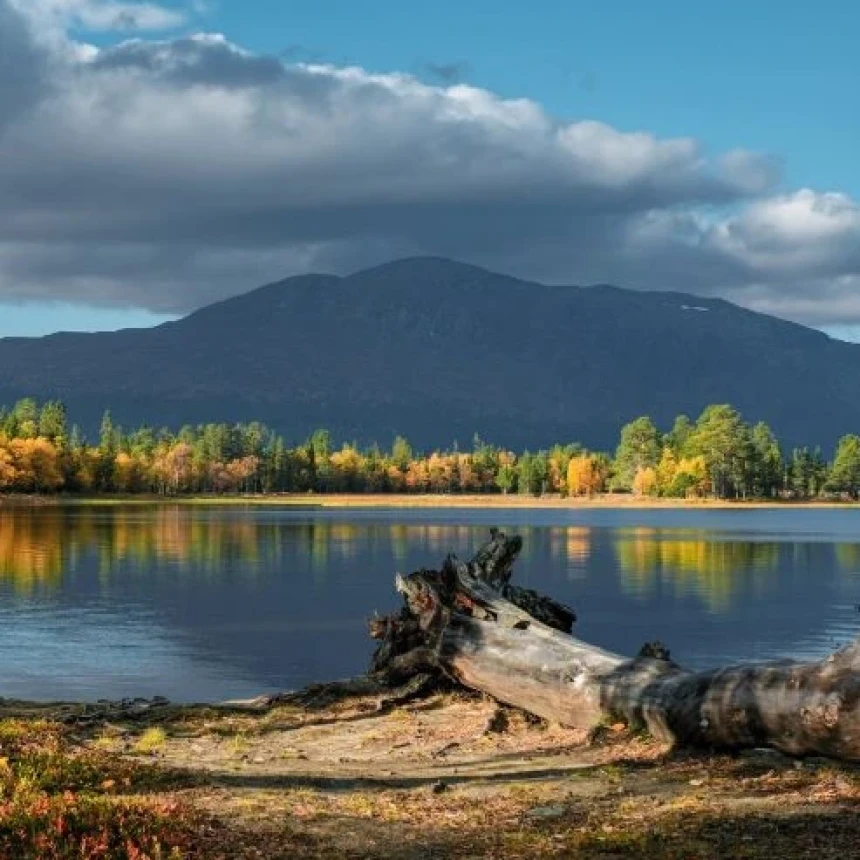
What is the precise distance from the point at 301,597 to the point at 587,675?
4770 cm

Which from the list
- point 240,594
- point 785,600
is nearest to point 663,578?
point 785,600

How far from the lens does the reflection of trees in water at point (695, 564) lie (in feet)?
251

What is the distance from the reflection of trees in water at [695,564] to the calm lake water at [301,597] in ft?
0.67

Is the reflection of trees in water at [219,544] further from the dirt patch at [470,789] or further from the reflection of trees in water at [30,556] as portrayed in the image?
the dirt patch at [470,789]

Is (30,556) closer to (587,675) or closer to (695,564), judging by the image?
(695,564)

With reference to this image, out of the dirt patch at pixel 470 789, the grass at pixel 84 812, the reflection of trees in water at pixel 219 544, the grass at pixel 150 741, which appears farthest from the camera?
the reflection of trees in water at pixel 219 544

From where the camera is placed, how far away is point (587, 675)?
23.0 metres

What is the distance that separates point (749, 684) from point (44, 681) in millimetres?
27424

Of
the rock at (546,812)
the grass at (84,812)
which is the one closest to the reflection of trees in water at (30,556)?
the grass at (84,812)

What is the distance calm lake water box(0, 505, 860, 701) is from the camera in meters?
A: 44.8

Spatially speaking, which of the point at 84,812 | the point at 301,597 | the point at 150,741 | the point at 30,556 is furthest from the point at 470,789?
the point at 30,556

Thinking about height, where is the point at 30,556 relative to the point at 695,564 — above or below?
above

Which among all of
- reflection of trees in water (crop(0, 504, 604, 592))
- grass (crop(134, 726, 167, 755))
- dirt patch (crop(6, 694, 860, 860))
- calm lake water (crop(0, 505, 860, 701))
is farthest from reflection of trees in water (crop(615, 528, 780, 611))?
grass (crop(134, 726, 167, 755))

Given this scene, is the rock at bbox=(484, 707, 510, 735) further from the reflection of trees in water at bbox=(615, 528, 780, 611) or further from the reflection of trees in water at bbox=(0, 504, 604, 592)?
the reflection of trees in water at bbox=(0, 504, 604, 592)
